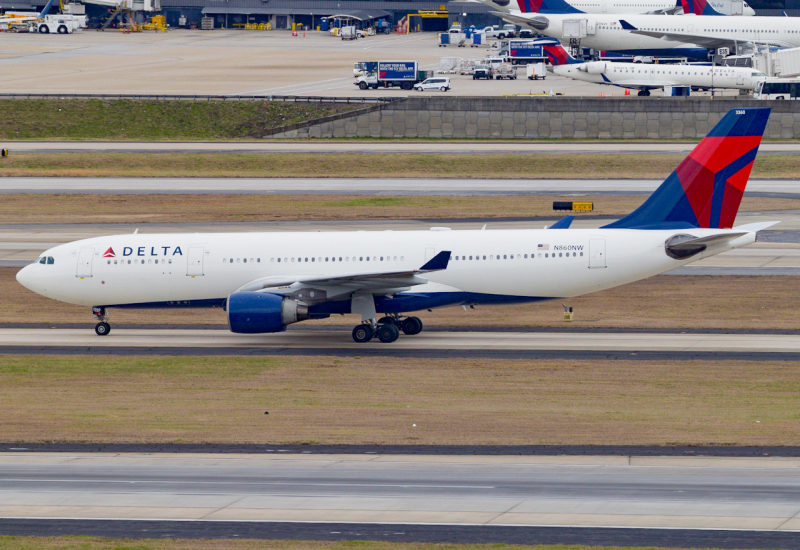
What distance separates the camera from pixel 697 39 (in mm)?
113312

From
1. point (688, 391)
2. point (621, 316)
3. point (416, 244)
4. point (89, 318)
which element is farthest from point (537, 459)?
point (89, 318)

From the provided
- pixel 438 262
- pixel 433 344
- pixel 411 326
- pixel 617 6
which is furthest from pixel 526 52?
pixel 438 262

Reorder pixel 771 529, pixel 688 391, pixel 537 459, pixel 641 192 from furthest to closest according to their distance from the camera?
1. pixel 641 192
2. pixel 688 391
3. pixel 537 459
4. pixel 771 529

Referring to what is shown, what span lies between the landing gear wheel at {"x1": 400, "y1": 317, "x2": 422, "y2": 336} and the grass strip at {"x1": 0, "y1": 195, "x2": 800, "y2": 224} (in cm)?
2139

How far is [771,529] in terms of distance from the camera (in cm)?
1947

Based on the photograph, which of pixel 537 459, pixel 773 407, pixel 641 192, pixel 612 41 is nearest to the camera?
pixel 537 459

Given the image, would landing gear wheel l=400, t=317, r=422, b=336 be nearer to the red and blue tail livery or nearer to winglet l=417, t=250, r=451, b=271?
winglet l=417, t=250, r=451, b=271

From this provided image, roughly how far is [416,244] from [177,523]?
20104mm

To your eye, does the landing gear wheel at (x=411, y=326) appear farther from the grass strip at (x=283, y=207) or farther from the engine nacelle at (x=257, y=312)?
the grass strip at (x=283, y=207)

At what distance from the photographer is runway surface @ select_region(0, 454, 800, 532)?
20.5 metres

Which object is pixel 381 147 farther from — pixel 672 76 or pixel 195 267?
pixel 195 267

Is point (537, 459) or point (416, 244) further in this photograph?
point (416, 244)

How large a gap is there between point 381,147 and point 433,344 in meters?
50.5

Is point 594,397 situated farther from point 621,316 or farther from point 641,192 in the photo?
point 641,192
